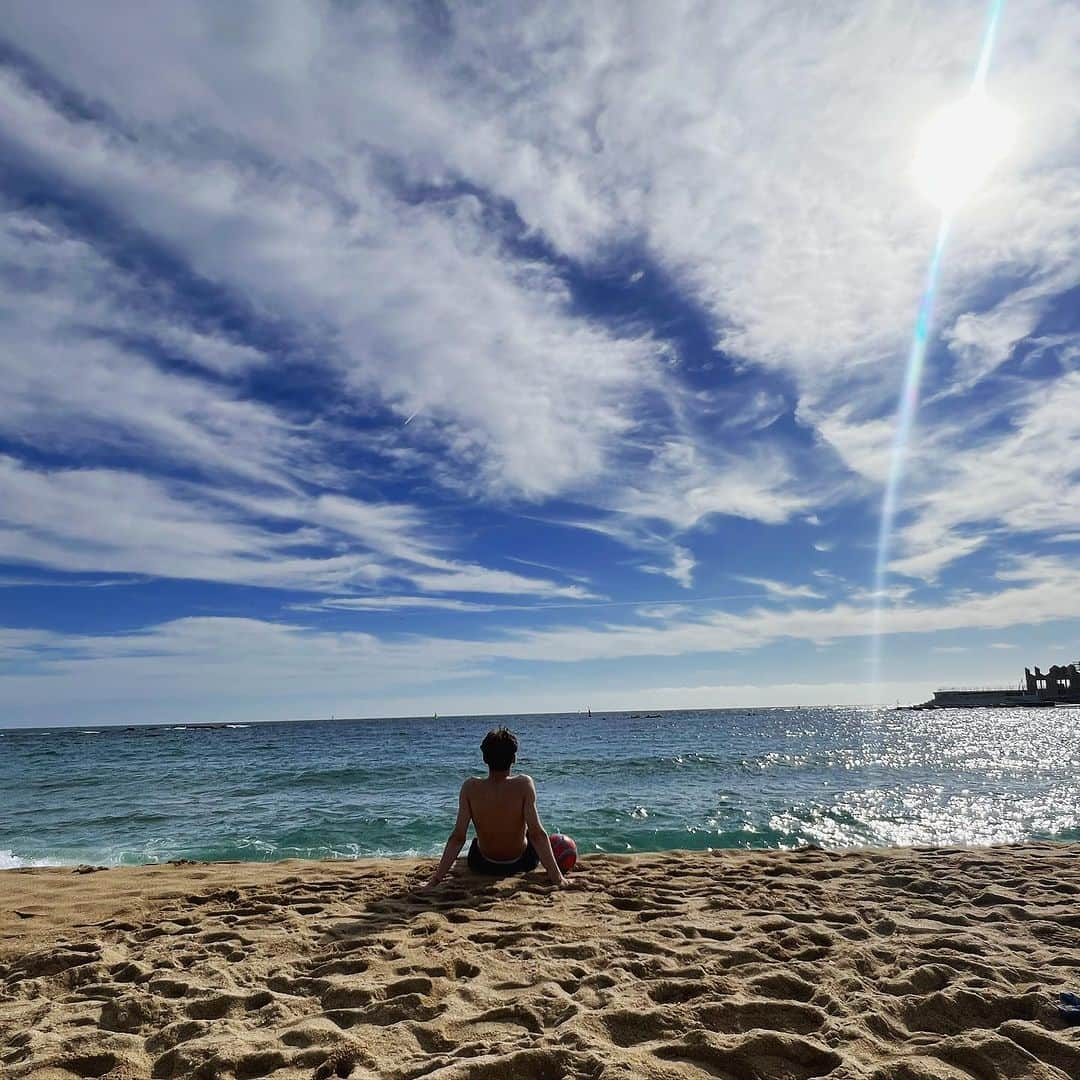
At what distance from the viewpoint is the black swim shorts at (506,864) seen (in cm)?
673

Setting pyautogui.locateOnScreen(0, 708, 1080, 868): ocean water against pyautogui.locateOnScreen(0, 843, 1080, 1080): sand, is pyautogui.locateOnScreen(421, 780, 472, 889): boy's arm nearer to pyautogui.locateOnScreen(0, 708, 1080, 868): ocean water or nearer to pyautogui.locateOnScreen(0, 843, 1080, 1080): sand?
pyautogui.locateOnScreen(0, 843, 1080, 1080): sand

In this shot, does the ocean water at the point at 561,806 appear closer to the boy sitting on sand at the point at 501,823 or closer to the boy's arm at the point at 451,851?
the boy sitting on sand at the point at 501,823

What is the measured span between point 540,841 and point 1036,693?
120 meters

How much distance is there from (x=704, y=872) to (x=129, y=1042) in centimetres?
514

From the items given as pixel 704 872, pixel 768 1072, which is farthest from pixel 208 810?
pixel 768 1072

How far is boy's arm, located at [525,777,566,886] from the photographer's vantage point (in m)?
6.26

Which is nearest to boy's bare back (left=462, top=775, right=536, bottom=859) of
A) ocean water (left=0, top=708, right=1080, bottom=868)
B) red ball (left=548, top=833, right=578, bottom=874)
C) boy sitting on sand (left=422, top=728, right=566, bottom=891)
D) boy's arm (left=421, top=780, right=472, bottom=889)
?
boy sitting on sand (left=422, top=728, right=566, bottom=891)

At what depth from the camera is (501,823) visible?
664 cm

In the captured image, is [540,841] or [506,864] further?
[506,864]

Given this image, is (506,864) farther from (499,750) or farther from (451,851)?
(499,750)

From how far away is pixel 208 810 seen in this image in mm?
15219

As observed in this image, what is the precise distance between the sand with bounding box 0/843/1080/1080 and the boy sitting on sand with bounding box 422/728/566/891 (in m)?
→ 0.34

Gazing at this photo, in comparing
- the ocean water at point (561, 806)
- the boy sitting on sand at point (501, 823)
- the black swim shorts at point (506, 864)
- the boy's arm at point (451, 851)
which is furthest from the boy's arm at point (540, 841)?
the ocean water at point (561, 806)

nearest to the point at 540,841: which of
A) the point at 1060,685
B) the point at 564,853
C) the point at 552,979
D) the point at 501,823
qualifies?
the point at 501,823
